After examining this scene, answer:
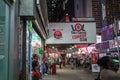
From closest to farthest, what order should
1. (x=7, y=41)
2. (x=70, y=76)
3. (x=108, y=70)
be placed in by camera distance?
(x=108, y=70) → (x=7, y=41) → (x=70, y=76)

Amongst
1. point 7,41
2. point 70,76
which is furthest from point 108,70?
point 70,76

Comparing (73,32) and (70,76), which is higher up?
(73,32)

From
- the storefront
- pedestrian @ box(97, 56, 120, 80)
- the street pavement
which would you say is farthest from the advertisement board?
pedestrian @ box(97, 56, 120, 80)

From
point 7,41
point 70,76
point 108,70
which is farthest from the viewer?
point 70,76

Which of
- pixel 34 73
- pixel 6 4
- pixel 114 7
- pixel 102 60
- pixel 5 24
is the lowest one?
pixel 34 73

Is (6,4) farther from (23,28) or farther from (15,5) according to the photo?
(23,28)

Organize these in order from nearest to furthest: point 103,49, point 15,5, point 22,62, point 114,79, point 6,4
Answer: point 114,79
point 6,4
point 15,5
point 22,62
point 103,49

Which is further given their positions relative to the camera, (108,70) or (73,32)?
(73,32)

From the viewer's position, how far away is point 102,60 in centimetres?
421

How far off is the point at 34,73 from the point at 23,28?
2306mm

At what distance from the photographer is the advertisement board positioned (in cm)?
2692

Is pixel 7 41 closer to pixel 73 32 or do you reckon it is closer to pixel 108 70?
pixel 108 70

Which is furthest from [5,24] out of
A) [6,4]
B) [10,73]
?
[10,73]

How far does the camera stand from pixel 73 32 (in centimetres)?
2698
